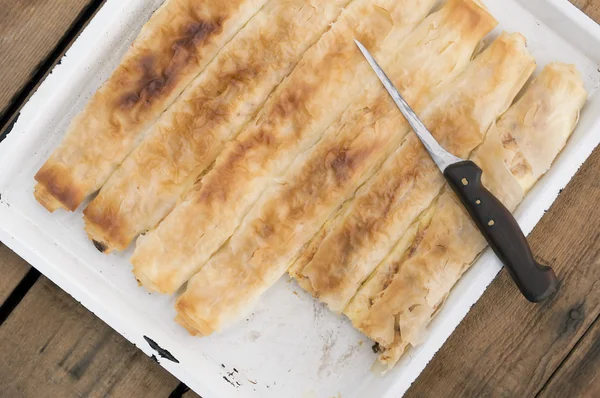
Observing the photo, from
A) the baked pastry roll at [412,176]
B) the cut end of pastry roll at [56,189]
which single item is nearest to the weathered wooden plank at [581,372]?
the baked pastry roll at [412,176]

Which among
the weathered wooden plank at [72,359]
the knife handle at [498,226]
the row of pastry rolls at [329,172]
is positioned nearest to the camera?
the knife handle at [498,226]

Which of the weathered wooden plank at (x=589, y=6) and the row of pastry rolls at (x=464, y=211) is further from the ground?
the weathered wooden plank at (x=589, y=6)

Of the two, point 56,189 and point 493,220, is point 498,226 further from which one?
point 56,189

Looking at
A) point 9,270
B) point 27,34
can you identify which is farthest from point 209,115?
point 9,270

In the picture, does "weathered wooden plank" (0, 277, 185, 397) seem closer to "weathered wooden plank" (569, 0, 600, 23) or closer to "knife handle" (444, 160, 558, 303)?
"knife handle" (444, 160, 558, 303)

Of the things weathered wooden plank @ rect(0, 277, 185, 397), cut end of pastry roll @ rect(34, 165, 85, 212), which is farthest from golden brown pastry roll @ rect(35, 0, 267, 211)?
weathered wooden plank @ rect(0, 277, 185, 397)

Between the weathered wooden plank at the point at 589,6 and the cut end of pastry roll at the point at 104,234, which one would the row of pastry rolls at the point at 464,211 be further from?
the cut end of pastry roll at the point at 104,234

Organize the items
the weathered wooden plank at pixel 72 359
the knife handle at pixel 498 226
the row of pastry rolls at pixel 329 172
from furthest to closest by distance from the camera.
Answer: the weathered wooden plank at pixel 72 359 < the row of pastry rolls at pixel 329 172 < the knife handle at pixel 498 226
